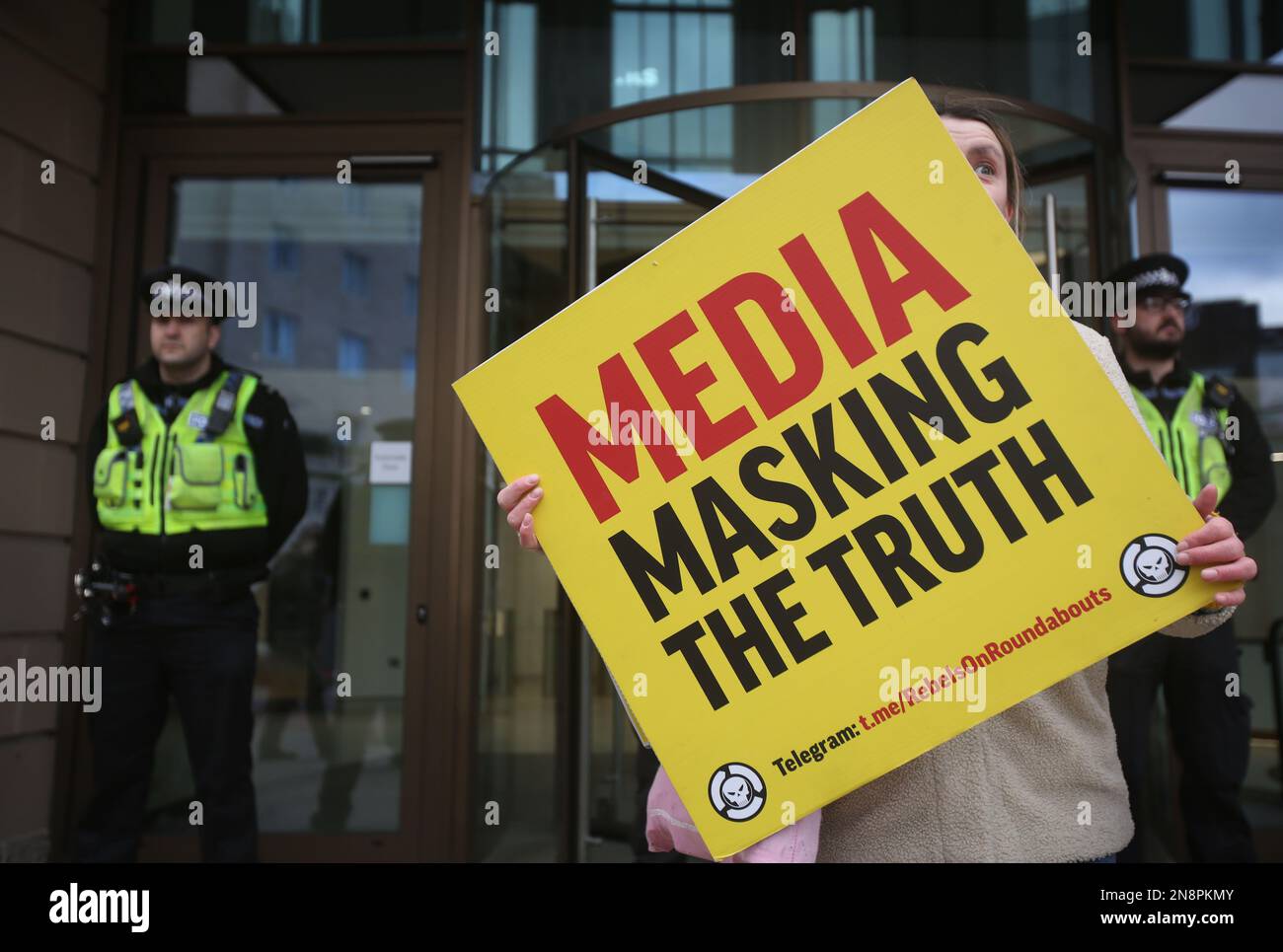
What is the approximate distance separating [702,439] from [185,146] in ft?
11.6

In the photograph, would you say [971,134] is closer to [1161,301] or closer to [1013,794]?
[1013,794]

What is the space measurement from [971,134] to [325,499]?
3.07 metres

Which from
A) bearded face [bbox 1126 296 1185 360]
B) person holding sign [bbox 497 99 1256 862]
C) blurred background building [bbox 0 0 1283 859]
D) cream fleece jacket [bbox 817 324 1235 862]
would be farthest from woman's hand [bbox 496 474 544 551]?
bearded face [bbox 1126 296 1185 360]

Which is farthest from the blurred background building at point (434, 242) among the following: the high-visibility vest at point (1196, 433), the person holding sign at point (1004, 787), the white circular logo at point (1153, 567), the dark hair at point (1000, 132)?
the white circular logo at point (1153, 567)

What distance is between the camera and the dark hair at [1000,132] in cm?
125

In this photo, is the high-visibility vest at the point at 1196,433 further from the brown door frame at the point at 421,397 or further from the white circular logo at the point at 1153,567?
the brown door frame at the point at 421,397

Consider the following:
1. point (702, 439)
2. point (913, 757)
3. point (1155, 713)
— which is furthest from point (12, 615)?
point (1155, 713)

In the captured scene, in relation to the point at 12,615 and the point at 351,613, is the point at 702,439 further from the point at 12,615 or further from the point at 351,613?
the point at 12,615

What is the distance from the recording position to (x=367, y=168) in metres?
3.79

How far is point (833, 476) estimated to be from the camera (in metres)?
1.12

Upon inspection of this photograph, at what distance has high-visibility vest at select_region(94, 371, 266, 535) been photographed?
9.30 ft

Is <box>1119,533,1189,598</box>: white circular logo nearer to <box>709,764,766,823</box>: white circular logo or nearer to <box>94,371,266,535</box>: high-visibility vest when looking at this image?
<box>709,764,766,823</box>: white circular logo

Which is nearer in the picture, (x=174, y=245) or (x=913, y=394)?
(x=913, y=394)

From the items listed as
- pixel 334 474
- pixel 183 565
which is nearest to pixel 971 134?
pixel 183 565
